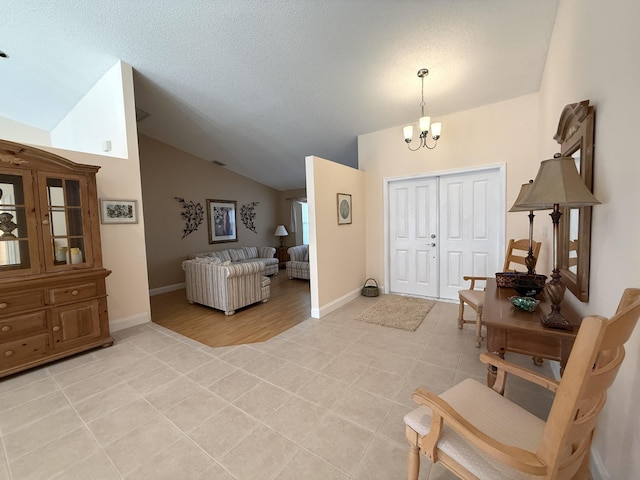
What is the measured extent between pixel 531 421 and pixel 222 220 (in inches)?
267

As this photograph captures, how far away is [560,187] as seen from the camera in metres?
1.30

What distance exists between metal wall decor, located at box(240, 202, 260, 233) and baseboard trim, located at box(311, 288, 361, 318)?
4302 millimetres

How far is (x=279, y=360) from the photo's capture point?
8.24 ft

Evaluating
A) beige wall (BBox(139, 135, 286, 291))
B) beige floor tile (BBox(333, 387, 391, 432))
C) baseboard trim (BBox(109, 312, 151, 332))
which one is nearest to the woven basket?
beige floor tile (BBox(333, 387, 391, 432))

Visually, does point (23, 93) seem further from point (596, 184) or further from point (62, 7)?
point (596, 184)

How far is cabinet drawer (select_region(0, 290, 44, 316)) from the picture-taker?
221 cm

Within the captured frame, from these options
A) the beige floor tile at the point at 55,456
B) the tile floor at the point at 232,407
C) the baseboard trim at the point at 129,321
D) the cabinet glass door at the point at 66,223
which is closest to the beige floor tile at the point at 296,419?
the tile floor at the point at 232,407

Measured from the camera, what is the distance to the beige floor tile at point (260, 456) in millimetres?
1396

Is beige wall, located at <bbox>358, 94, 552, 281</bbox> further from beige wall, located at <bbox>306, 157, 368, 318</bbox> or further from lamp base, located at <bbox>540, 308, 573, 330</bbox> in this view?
lamp base, located at <bbox>540, 308, 573, 330</bbox>

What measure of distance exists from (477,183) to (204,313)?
4.51 m

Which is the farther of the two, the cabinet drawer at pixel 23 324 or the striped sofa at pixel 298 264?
the striped sofa at pixel 298 264

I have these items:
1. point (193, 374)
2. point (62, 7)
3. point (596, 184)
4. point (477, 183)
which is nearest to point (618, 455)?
point (596, 184)

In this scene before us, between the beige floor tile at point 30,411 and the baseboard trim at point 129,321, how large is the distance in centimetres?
119

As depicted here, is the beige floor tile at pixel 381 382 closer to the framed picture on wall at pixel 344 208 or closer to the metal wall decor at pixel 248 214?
the framed picture on wall at pixel 344 208
